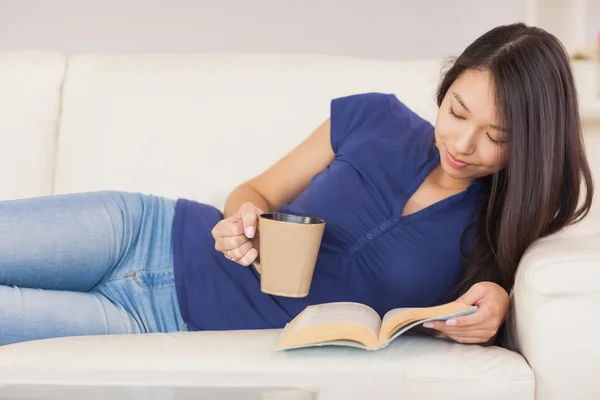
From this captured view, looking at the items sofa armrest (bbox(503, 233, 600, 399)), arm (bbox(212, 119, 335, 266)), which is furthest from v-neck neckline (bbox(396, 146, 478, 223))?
sofa armrest (bbox(503, 233, 600, 399))

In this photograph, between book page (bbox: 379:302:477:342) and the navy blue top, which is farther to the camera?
the navy blue top

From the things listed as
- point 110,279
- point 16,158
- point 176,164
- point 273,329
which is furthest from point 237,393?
point 16,158

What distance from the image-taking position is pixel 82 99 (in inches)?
81.4

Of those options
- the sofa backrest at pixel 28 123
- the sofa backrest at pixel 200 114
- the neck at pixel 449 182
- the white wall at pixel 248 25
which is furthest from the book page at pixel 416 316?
the white wall at pixel 248 25

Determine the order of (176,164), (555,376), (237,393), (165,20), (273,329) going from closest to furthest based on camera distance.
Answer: (237,393), (555,376), (273,329), (176,164), (165,20)

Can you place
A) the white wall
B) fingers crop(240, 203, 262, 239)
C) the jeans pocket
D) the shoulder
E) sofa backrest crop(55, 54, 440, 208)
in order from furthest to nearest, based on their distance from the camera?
the white wall
sofa backrest crop(55, 54, 440, 208)
the shoulder
the jeans pocket
fingers crop(240, 203, 262, 239)

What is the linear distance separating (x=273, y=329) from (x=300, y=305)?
0.26 feet

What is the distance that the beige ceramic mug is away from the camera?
1.31m

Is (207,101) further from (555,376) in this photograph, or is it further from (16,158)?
(555,376)

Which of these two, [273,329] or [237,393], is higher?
[237,393]

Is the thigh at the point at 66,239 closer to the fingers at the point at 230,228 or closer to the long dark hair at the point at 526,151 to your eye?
the fingers at the point at 230,228

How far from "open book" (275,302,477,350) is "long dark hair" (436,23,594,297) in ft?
0.89

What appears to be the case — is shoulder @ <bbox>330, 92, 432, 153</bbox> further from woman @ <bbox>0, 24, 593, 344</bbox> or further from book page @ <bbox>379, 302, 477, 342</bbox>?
book page @ <bbox>379, 302, 477, 342</bbox>

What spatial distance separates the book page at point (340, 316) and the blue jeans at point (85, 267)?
374 millimetres
